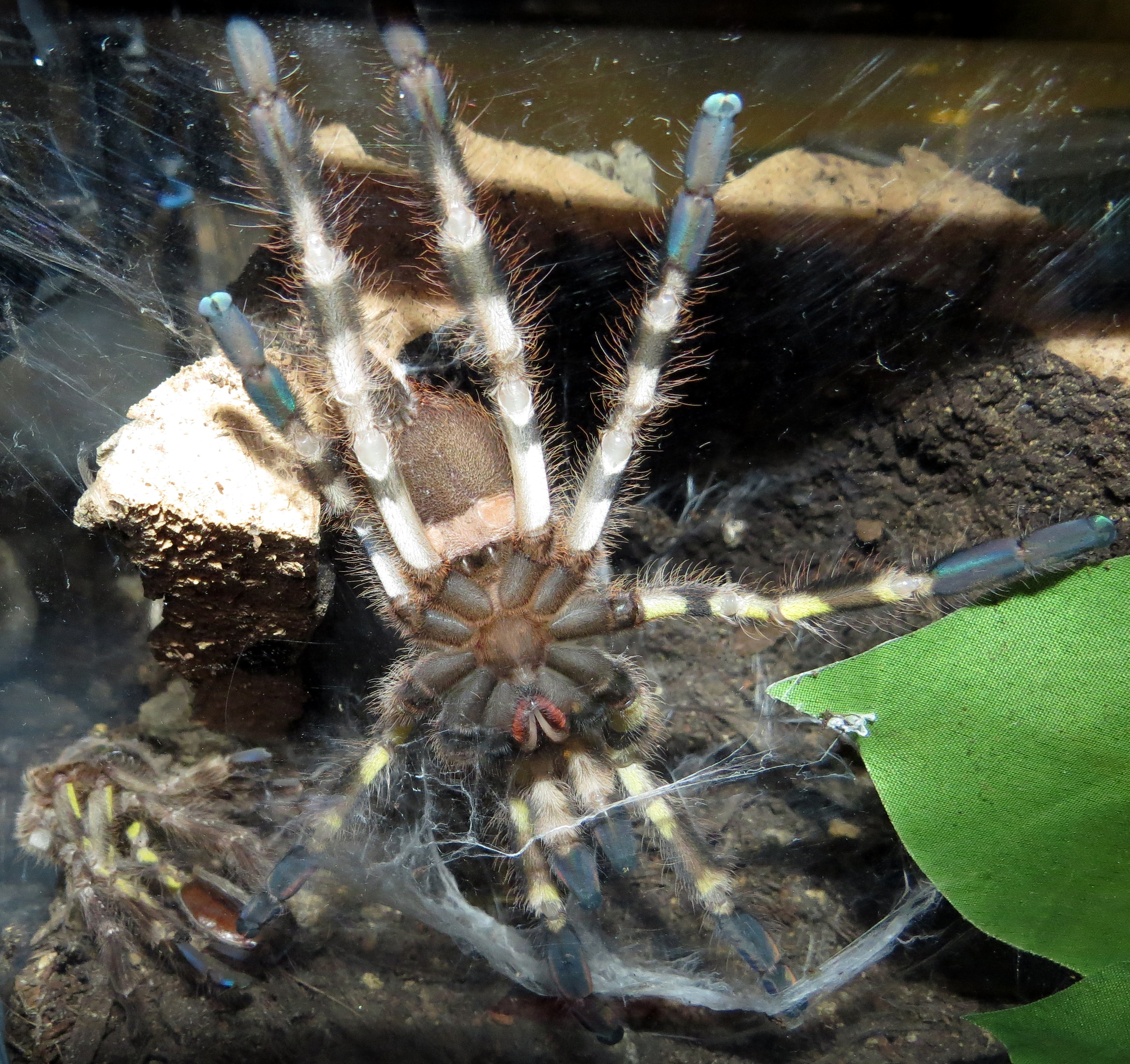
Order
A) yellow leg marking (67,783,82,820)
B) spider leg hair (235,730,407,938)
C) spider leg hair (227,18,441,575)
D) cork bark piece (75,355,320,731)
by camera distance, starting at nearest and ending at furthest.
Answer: spider leg hair (227,18,441,575) → cork bark piece (75,355,320,731) → spider leg hair (235,730,407,938) → yellow leg marking (67,783,82,820)

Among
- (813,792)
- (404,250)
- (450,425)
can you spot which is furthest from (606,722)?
(404,250)

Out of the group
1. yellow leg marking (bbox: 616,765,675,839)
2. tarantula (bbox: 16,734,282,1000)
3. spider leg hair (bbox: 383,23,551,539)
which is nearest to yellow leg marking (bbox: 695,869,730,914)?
yellow leg marking (bbox: 616,765,675,839)

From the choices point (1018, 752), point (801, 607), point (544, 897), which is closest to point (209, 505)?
point (544, 897)

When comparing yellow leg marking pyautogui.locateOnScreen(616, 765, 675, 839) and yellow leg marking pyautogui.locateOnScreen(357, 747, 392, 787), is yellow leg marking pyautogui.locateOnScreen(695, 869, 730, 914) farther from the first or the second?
yellow leg marking pyautogui.locateOnScreen(357, 747, 392, 787)

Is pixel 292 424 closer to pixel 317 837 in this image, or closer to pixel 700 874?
pixel 317 837

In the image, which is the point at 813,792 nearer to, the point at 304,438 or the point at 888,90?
the point at 304,438

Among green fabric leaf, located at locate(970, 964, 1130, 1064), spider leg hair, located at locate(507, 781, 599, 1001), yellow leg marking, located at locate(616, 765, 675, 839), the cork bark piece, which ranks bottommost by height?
green fabric leaf, located at locate(970, 964, 1130, 1064)
